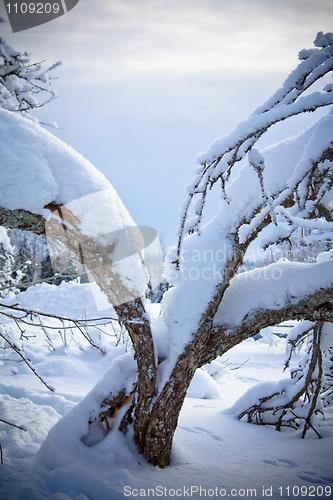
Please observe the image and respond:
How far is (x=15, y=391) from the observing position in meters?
3.70

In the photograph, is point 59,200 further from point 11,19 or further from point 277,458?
point 277,458

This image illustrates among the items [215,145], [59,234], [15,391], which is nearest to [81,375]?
[15,391]

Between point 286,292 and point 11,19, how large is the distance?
350 centimetres

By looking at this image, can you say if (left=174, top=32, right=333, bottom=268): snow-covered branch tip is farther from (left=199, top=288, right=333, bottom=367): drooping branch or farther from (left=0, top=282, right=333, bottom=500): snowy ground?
(left=0, top=282, right=333, bottom=500): snowy ground

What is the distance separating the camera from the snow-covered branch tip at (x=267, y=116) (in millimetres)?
1372

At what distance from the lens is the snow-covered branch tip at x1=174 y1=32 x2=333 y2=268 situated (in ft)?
4.50

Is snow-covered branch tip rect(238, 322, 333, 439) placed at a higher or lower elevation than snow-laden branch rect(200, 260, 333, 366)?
lower
